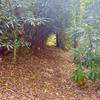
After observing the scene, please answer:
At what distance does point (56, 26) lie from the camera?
7.30 m

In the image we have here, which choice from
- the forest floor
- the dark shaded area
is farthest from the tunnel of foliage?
the forest floor

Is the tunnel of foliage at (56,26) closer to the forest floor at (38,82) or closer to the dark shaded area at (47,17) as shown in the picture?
the dark shaded area at (47,17)

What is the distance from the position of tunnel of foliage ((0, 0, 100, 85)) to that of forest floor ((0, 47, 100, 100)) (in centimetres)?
24

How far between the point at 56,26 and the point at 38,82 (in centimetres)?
207

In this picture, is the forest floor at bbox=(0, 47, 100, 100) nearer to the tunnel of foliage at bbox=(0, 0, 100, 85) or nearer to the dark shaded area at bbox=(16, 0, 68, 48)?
the tunnel of foliage at bbox=(0, 0, 100, 85)

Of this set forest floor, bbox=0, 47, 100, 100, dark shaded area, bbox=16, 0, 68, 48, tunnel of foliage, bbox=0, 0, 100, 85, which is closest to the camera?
forest floor, bbox=0, 47, 100, 100

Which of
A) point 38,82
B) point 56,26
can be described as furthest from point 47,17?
point 38,82

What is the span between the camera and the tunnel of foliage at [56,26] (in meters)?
5.55

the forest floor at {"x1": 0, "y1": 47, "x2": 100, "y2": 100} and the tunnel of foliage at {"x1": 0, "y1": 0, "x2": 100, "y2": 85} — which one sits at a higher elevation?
the tunnel of foliage at {"x1": 0, "y1": 0, "x2": 100, "y2": 85}

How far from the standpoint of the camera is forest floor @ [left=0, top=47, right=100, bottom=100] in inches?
212

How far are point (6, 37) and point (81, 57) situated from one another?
5.80 feet

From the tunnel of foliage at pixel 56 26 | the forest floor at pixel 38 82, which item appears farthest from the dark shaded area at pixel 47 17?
the forest floor at pixel 38 82

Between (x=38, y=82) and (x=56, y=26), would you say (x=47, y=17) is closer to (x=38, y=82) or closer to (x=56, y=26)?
(x=56, y=26)

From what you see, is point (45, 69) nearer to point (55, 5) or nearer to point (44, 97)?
point (44, 97)
